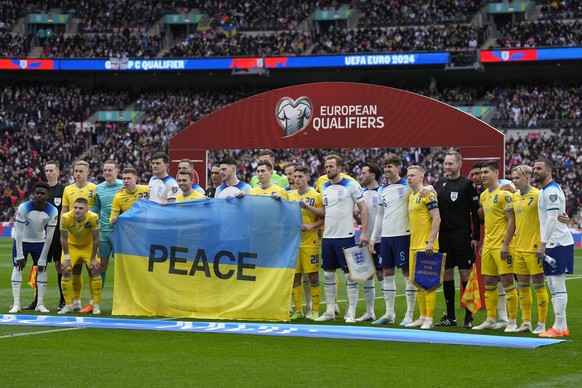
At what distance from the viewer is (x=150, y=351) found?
9.94 metres

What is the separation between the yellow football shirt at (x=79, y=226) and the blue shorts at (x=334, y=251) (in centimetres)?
333

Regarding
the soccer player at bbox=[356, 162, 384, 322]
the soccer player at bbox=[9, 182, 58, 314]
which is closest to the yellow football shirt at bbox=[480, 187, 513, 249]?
the soccer player at bbox=[356, 162, 384, 322]

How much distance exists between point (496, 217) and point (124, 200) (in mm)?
5315

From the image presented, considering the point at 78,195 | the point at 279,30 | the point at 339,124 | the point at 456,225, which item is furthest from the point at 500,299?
the point at 279,30

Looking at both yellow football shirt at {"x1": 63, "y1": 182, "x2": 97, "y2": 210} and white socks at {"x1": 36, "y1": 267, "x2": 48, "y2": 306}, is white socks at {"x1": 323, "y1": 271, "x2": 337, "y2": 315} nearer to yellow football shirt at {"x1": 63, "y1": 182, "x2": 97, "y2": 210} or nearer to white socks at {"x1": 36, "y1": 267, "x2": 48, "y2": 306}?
yellow football shirt at {"x1": 63, "y1": 182, "x2": 97, "y2": 210}

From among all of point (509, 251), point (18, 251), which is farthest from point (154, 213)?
point (509, 251)

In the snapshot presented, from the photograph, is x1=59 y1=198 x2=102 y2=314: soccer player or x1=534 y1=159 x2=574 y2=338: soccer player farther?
x1=59 y1=198 x2=102 y2=314: soccer player

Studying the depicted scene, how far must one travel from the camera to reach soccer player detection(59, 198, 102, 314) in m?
13.8

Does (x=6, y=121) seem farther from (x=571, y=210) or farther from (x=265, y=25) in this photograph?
(x=571, y=210)

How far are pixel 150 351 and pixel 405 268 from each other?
156 inches

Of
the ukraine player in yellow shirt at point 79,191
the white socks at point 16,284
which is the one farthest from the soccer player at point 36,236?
the ukraine player in yellow shirt at point 79,191

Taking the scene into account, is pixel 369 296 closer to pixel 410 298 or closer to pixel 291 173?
pixel 410 298

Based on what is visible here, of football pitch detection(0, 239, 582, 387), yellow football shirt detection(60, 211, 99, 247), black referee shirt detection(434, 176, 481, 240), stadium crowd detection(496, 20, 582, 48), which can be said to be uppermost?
stadium crowd detection(496, 20, 582, 48)

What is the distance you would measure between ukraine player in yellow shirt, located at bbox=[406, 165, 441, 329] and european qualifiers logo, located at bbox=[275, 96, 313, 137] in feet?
17.2
